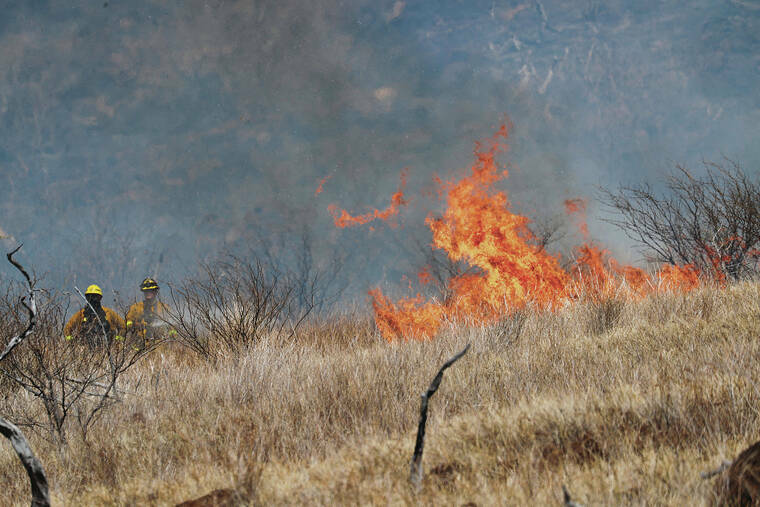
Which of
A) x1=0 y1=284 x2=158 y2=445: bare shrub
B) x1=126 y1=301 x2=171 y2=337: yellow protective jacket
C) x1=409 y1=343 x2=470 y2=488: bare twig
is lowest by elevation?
x1=409 y1=343 x2=470 y2=488: bare twig

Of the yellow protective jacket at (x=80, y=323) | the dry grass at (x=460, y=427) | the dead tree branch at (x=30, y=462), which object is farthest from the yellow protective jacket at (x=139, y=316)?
the dead tree branch at (x=30, y=462)

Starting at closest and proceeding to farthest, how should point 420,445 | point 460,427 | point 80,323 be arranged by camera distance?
point 420,445
point 460,427
point 80,323

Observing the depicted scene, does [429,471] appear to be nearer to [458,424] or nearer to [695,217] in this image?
[458,424]


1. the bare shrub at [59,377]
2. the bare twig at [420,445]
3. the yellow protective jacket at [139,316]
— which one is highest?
the yellow protective jacket at [139,316]

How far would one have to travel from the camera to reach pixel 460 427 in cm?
332

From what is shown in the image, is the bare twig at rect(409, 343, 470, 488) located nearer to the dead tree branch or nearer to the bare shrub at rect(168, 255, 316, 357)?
the dead tree branch

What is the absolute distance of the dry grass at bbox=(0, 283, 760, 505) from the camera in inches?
103

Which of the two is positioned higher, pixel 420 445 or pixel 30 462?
pixel 30 462

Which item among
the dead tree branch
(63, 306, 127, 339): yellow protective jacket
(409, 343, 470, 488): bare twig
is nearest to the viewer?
(409, 343, 470, 488): bare twig

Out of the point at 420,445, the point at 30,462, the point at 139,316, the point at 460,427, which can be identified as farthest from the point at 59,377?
the point at 420,445

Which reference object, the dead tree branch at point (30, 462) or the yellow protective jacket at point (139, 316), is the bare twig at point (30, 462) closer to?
the dead tree branch at point (30, 462)

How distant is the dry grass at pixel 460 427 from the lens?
2.61 m

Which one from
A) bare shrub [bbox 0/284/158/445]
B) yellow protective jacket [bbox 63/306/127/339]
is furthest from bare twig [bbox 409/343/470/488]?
yellow protective jacket [bbox 63/306/127/339]

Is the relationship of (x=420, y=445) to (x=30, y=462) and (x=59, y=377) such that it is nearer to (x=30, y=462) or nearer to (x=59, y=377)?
(x=30, y=462)
